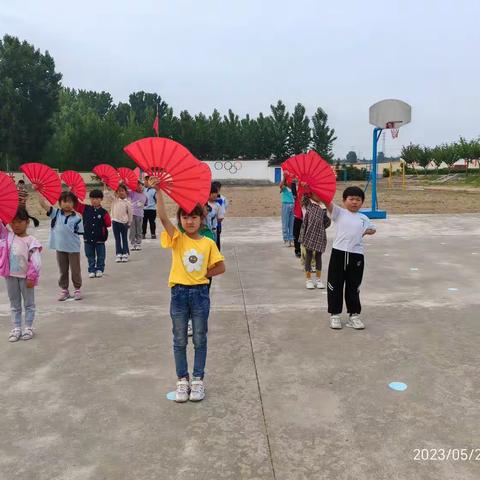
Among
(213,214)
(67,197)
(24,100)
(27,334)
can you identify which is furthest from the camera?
(24,100)

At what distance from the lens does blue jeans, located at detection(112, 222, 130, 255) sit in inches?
348

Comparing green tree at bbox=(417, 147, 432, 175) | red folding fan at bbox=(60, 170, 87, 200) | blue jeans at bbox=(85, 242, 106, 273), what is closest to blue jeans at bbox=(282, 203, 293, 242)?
blue jeans at bbox=(85, 242, 106, 273)

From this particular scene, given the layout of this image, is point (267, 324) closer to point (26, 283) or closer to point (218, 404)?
point (218, 404)

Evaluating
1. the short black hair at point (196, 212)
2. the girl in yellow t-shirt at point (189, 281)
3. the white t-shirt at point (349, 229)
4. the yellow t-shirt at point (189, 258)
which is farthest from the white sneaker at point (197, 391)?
the white t-shirt at point (349, 229)

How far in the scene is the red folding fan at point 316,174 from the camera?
195 inches

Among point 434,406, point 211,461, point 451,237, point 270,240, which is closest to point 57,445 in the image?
point 211,461

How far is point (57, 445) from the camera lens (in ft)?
9.63

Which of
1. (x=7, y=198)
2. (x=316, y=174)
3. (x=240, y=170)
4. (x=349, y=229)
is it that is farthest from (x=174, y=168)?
(x=240, y=170)

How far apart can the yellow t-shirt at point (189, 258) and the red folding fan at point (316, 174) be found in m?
1.84

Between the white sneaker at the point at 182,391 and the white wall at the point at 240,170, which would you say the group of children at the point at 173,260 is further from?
the white wall at the point at 240,170

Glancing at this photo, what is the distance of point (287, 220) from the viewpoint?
10.3 meters

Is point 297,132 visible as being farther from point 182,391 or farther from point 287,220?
point 182,391

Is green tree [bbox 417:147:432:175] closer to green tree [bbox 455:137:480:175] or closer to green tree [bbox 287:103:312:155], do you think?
green tree [bbox 455:137:480:175]

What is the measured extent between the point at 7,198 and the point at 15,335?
4.72 ft
